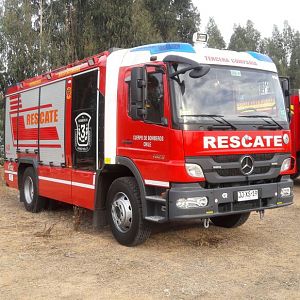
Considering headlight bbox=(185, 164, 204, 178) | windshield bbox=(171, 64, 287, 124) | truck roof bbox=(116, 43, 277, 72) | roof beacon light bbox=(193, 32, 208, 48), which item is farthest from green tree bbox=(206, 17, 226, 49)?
headlight bbox=(185, 164, 204, 178)

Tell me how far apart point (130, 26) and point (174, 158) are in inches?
794

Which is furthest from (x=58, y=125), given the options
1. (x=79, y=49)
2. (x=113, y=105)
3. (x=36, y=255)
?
(x=79, y=49)

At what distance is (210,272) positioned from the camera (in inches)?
208

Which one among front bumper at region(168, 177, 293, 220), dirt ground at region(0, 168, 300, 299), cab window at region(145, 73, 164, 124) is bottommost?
dirt ground at region(0, 168, 300, 299)

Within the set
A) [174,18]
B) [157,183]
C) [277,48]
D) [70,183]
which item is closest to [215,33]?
[277,48]

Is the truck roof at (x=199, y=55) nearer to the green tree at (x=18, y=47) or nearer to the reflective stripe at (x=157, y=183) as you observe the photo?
the reflective stripe at (x=157, y=183)

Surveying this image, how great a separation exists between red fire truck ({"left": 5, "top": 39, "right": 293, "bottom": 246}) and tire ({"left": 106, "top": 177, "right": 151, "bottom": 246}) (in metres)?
0.01

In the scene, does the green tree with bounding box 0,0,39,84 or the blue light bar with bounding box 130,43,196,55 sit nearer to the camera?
the blue light bar with bounding box 130,43,196,55

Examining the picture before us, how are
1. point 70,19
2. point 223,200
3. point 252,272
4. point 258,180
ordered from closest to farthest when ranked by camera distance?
point 252,272, point 223,200, point 258,180, point 70,19

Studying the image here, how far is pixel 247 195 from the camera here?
6.02 m

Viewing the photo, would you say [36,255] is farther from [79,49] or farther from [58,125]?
[79,49]

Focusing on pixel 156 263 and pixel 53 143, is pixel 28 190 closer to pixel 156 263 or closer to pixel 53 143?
pixel 53 143

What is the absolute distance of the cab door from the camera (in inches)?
225

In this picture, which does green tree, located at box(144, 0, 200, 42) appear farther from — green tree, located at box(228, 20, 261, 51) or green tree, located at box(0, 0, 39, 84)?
green tree, located at box(228, 20, 261, 51)
